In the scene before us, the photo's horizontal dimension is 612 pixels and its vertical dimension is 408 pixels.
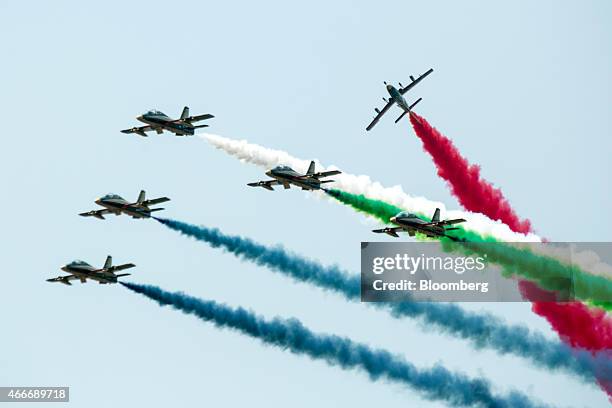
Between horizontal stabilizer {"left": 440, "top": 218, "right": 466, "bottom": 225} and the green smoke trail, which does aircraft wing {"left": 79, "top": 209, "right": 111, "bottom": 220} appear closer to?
the green smoke trail

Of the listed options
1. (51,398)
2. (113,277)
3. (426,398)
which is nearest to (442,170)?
(426,398)

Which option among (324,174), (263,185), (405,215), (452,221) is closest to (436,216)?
(452,221)

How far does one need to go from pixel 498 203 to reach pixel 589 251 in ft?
32.3

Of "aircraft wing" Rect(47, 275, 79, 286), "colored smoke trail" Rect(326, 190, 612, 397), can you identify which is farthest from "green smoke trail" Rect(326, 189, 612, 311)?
"aircraft wing" Rect(47, 275, 79, 286)

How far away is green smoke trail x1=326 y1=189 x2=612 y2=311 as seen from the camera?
12025cm

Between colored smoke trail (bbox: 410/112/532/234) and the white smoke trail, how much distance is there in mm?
1049

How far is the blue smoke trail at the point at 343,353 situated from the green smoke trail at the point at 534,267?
32.9 ft

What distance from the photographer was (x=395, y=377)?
396 feet

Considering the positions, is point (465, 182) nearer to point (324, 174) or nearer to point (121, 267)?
point (324, 174)

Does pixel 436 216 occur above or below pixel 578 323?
above

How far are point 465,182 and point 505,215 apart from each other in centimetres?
487

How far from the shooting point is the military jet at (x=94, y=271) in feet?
416

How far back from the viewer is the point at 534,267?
12356cm

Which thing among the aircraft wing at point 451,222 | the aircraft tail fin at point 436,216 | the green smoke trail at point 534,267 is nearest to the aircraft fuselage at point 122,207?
the green smoke trail at point 534,267
